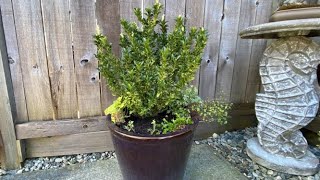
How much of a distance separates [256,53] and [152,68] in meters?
1.13

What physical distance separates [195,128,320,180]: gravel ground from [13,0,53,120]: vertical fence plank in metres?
1.15

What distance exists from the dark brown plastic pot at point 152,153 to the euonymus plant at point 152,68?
63 millimetres

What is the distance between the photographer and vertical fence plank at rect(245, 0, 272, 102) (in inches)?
67.0

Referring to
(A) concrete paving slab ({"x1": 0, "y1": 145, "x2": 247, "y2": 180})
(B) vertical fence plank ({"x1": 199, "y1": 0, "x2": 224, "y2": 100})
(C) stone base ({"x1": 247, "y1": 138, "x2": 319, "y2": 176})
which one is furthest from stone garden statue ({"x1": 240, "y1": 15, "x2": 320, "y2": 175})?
(B) vertical fence plank ({"x1": 199, "y1": 0, "x2": 224, "y2": 100})

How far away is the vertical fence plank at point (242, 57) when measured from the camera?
167cm

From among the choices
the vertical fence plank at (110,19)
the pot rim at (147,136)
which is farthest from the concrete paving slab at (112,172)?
the vertical fence plank at (110,19)

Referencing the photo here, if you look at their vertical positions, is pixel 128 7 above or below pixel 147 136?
above

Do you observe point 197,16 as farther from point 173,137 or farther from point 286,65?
point 173,137

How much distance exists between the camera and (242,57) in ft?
5.81

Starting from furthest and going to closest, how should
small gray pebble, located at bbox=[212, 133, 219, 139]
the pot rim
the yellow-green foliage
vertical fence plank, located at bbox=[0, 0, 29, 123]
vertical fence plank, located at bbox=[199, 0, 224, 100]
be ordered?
1. small gray pebble, located at bbox=[212, 133, 219, 139]
2. vertical fence plank, located at bbox=[199, 0, 224, 100]
3. vertical fence plank, located at bbox=[0, 0, 29, 123]
4. the yellow-green foliage
5. the pot rim

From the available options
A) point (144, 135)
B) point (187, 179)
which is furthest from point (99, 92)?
point (187, 179)

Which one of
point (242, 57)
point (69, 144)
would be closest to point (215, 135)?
point (242, 57)

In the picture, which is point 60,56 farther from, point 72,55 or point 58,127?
point 58,127

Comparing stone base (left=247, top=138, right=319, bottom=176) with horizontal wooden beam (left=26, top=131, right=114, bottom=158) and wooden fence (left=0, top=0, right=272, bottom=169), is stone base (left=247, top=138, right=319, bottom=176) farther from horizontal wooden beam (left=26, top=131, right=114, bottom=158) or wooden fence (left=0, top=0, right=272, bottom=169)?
horizontal wooden beam (left=26, top=131, right=114, bottom=158)
